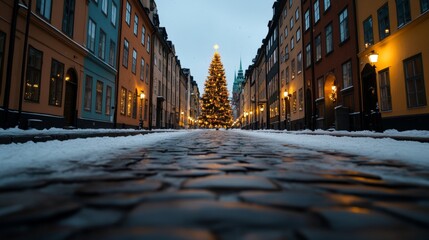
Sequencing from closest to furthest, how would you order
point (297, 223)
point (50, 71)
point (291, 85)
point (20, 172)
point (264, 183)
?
point (297, 223) → point (264, 183) → point (20, 172) → point (50, 71) → point (291, 85)

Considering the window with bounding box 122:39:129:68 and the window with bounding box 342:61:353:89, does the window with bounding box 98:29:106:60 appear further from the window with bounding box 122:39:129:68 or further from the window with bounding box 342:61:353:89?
the window with bounding box 342:61:353:89

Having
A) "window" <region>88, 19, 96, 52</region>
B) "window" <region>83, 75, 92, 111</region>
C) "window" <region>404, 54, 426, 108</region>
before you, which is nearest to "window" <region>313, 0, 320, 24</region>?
"window" <region>404, 54, 426, 108</region>

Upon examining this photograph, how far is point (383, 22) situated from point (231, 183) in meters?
14.9

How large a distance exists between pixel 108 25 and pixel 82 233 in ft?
67.9

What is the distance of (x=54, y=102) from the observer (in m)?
12.8

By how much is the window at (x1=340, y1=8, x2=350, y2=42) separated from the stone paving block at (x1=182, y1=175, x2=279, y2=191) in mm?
17635

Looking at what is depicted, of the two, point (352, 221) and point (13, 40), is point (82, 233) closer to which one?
point (352, 221)

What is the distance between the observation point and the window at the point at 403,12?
11820 mm

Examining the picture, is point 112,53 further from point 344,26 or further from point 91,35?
point 344,26

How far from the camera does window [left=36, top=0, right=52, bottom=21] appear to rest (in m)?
11.5

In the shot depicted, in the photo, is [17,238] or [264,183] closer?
[17,238]

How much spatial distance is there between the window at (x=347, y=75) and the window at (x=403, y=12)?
Answer: 4.68 meters

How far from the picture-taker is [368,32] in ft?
49.8

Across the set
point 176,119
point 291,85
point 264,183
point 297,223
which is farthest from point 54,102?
point 176,119
